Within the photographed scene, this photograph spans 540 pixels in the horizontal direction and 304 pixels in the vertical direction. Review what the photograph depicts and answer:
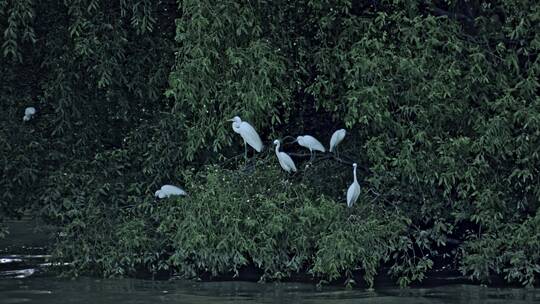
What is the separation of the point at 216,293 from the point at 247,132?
4.59 feet

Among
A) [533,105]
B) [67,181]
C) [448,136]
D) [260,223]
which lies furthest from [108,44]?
[533,105]

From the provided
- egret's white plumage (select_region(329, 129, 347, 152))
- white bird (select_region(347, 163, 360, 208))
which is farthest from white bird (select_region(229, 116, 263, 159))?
white bird (select_region(347, 163, 360, 208))

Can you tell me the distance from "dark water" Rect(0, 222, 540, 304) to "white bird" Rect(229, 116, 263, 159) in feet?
4.14

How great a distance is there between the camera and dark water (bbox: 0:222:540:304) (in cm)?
935

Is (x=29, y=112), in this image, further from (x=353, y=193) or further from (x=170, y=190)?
(x=353, y=193)

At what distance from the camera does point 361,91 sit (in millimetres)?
9891

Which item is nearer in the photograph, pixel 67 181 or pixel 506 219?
pixel 506 219

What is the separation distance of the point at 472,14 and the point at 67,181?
4.12 meters

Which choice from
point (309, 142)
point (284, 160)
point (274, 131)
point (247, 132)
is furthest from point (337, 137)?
point (274, 131)

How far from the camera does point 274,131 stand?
11.2 metres

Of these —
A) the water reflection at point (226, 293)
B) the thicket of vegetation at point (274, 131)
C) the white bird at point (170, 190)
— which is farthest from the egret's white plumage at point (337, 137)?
the white bird at point (170, 190)

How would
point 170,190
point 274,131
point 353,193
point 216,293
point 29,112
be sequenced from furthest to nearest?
point 274,131
point 29,112
point 170,190
point 353,193
point 216,293

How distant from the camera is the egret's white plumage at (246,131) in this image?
984cm

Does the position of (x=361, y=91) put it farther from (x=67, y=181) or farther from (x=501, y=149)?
(x=67, y=181)
